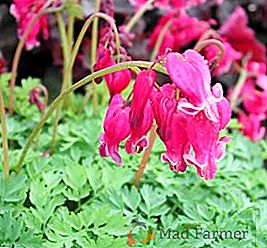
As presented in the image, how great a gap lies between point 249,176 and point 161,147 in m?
0.28

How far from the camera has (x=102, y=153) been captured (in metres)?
1.19

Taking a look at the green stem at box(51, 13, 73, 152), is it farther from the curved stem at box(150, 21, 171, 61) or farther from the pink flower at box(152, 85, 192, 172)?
the pink flower at box(152, 85, 192, 172)

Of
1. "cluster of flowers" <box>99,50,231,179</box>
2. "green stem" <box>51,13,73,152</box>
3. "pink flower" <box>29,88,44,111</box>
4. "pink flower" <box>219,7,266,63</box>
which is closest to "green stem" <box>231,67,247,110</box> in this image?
"pink flower" <box>219,7,266,63</box>

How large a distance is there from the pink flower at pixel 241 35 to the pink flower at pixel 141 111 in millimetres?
1381

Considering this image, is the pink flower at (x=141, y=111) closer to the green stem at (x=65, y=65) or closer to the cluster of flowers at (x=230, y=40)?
the green stem at (x=65, y=65)

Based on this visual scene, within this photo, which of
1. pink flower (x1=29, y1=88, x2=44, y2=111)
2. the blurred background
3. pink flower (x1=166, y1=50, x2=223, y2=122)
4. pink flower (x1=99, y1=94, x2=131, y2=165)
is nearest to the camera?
pink flower (x1=166, y1=50, x2=223, y2=122)

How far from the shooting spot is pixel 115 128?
1.14 metres

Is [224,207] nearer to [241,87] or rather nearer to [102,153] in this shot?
[102,153]

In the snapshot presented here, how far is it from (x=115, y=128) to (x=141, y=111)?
0.22ft

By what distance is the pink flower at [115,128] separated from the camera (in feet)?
3.74

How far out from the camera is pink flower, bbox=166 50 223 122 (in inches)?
40.2

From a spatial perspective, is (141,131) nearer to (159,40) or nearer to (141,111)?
(141,111)

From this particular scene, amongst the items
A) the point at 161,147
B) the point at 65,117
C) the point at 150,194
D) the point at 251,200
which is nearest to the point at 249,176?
the point at 251,200

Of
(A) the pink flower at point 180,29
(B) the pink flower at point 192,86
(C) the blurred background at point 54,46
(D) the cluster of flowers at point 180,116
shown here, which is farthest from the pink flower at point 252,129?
(B) the pink flower at point 192,86
